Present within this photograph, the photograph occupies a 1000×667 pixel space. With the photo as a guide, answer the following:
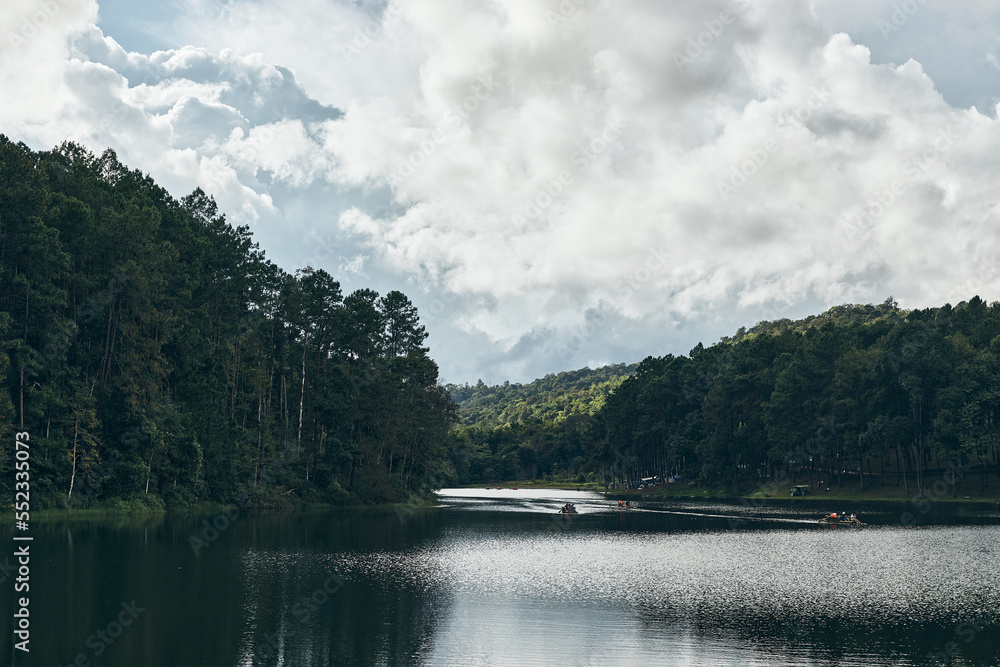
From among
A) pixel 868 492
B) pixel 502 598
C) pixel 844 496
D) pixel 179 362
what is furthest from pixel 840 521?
pixel 179 362

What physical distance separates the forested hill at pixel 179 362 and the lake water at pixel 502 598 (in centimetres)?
1170

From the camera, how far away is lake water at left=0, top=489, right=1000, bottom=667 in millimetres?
29953

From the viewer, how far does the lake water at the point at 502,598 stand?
29953 millimetres

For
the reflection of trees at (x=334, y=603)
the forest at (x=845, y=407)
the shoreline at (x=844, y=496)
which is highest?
the forest at (x=845, y=407)

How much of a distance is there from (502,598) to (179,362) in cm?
6805

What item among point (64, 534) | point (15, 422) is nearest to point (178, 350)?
point (15, 422)

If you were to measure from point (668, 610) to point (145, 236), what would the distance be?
Result: 2826 inches

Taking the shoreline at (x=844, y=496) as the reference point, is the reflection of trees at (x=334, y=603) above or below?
above

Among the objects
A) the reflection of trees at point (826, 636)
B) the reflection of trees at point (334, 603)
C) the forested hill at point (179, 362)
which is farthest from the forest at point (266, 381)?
the reflection of trees at point (826, 636)

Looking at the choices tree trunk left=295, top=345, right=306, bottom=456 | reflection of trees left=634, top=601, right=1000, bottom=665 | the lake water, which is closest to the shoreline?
the lake water

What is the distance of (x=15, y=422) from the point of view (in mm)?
72062

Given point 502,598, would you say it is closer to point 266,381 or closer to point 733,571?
point 733,571

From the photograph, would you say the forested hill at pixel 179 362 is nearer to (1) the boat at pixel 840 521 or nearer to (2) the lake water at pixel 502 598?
(2) the lake water at pixel 502 598

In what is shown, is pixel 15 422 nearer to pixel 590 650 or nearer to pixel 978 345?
pixel 590 650
